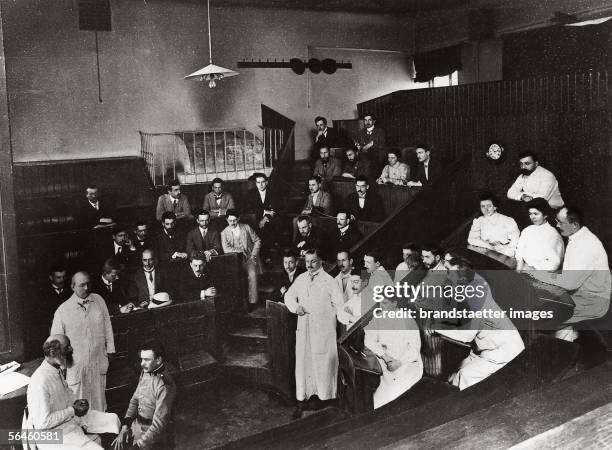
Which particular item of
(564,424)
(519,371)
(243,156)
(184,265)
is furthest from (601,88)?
(564,424)

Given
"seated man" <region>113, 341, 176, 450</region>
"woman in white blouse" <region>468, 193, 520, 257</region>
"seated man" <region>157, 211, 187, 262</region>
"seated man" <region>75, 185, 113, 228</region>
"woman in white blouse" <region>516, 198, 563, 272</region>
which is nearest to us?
"seated man" <region>113, 341, 176, 450</region>

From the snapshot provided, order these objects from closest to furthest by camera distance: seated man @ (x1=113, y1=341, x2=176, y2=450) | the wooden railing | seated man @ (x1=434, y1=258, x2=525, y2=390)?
seated man @ (x1=113, y1=341, x2=176, y2=450) → seated man @ (x1=434, y1=258, x2=525, y2=390) → the wooden railing

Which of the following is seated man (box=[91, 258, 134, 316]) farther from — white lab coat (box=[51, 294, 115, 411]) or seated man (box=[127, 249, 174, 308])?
white lab coat (box=[51, 294, 115, 411])

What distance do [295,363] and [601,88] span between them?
3337mm

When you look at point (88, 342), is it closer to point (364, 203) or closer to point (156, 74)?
point (364, 203)

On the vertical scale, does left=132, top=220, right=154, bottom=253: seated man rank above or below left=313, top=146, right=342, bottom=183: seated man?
below

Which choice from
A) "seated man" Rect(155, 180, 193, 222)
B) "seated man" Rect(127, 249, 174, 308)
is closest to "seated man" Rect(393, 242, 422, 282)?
"seated man" Rect(127, 249, 174, 308)

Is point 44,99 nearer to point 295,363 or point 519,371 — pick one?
point 295,363

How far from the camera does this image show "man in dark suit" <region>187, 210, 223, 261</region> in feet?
14.9

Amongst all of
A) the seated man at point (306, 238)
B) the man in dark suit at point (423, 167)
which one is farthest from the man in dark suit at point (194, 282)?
the man in dark suit at point (423, 167)

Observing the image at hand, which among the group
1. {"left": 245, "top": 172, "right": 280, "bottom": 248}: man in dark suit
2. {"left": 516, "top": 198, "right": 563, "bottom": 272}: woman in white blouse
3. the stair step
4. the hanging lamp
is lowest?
the stair step

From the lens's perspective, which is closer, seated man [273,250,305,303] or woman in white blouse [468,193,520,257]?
woman in white blouse [468,193,520,257]

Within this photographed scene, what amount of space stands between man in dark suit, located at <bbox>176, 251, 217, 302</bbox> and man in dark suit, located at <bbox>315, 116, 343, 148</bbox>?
1965 millimetres

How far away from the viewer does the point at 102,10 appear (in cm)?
471
